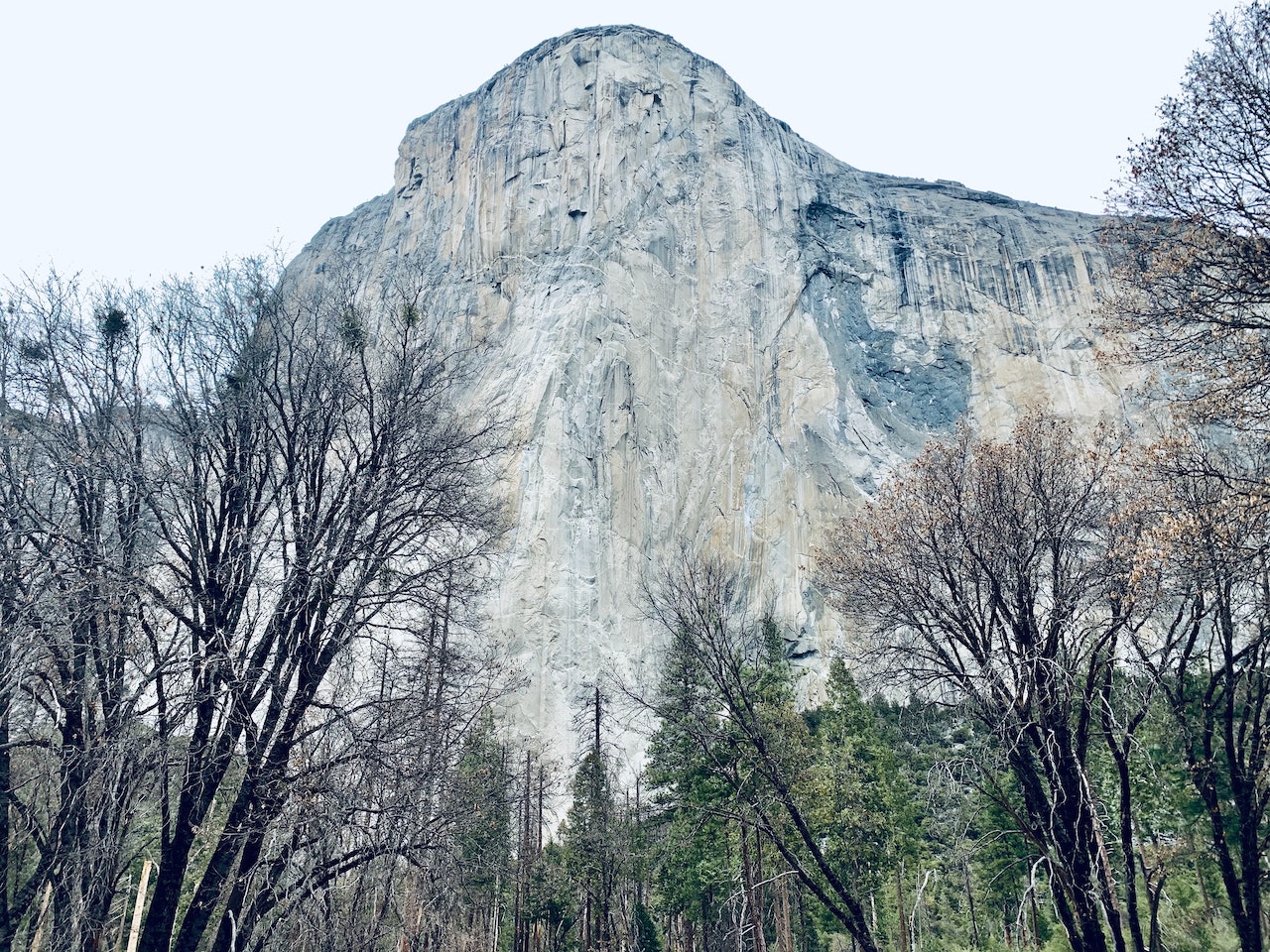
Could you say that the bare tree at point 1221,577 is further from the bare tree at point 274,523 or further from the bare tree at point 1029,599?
the bare tree at point 274,523

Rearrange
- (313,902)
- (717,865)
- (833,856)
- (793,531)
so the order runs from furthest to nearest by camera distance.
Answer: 1. (793,531)
2. (717,865)
3. (833,856)
4. (313,902)

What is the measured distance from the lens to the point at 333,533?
31.4 ft

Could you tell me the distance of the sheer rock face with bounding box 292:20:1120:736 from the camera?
55750 millimetres

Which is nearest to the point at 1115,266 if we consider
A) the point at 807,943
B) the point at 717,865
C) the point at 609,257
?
the point at 717,865

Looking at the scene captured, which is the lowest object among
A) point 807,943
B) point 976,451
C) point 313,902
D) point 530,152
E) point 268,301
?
point 807,943

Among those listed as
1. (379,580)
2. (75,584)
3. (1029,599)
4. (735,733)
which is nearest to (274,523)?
(379,580)

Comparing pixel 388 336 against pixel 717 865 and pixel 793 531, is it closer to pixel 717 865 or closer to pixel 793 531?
pixel 717 865

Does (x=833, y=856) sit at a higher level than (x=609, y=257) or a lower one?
lower

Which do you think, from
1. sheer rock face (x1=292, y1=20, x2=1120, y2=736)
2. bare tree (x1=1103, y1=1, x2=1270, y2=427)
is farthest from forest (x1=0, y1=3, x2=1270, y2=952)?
sheer rock face (x1=292, y1=20, x2=1120, y2=736)

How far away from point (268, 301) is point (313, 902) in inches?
260

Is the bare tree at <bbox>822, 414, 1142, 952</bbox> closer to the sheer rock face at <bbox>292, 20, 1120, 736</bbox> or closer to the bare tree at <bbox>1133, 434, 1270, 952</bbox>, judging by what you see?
the bare tree at <bbox>1133, 434, 1270, 952</bbox>

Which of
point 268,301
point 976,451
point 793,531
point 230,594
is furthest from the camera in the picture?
point 793,531

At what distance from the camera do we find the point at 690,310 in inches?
2608

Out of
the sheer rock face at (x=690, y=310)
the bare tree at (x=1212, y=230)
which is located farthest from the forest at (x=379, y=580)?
the sheer rock face at (x=690, y=310)
